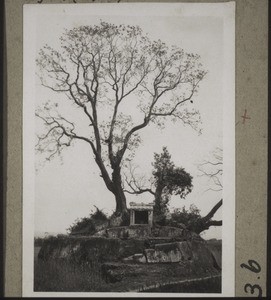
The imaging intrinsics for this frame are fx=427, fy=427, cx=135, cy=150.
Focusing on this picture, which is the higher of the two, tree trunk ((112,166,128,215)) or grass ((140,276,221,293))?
tree trunk ((112,166,128,215))

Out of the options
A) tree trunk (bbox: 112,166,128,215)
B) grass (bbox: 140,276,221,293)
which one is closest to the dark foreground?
grass (bbox: 140,276,221,293)

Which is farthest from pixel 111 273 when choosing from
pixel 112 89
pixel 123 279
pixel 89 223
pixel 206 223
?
pixel 112 89

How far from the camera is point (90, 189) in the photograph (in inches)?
41.7

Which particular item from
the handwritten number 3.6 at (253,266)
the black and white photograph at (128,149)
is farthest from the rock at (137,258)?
the handwritten number 3.6 at (253,266)

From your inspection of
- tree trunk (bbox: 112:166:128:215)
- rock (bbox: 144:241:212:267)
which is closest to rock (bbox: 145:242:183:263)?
rock (bbox: 144:241:212:267)

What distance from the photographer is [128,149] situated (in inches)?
41.9

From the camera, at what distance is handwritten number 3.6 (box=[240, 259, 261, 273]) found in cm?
105

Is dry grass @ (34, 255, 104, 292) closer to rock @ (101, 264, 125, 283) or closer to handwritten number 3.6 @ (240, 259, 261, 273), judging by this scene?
rock @ (101, 264, 125, 283)

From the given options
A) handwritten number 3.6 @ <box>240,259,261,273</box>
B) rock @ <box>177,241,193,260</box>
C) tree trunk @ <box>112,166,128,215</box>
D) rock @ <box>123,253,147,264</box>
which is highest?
tree trunk @ <box>112,166,128,215</box>

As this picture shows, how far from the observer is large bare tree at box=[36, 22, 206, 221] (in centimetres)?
106

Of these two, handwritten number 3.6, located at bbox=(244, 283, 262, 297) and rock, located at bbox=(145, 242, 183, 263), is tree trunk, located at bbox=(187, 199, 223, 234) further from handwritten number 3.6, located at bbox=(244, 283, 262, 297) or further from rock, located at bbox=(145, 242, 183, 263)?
handwritten number 3.6, located at bbox=(244, 283, 262, 297)

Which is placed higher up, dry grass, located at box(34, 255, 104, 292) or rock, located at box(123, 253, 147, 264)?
rock, located at box(123, 253, 147, 264)

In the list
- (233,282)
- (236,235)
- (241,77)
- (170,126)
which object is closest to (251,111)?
(241,77)

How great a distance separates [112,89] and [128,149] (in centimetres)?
15
